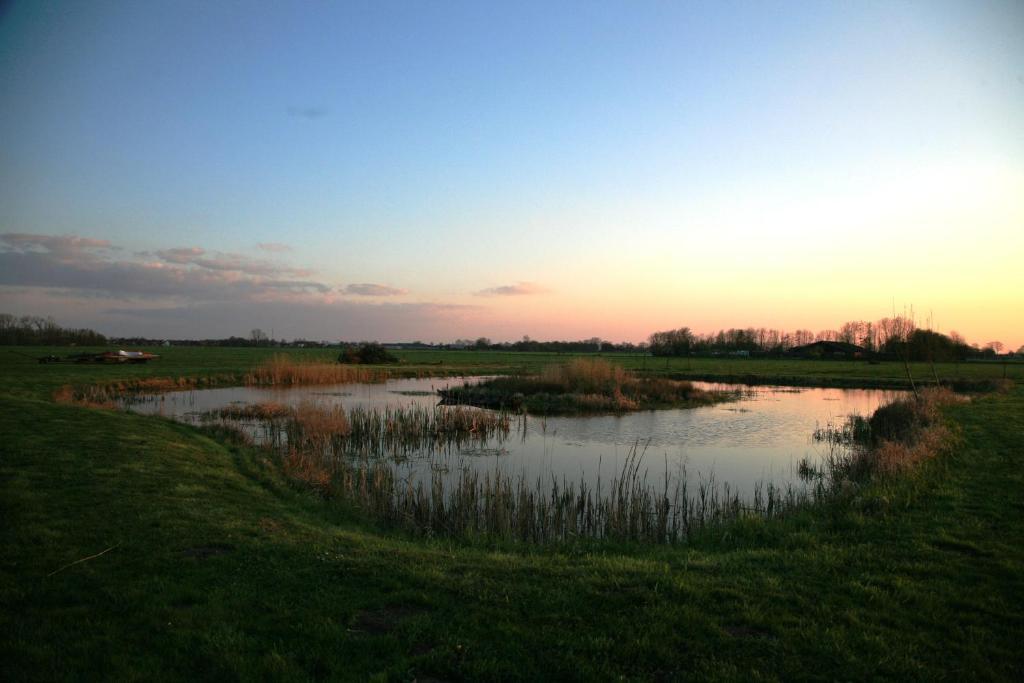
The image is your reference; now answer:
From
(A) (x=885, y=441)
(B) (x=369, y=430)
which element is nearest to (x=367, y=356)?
(B) (x=369, y=430)

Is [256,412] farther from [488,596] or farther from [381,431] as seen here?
[488,596]

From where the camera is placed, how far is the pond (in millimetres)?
14531

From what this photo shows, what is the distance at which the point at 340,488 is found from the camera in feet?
37.1

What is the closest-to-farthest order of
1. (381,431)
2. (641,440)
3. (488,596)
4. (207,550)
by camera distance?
(488,596)
(207,550)
(381,431)
(641,440)

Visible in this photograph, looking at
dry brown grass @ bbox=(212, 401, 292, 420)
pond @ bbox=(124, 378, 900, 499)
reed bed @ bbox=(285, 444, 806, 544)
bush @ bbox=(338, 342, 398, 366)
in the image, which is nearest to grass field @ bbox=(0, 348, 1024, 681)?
reed bed @ bbox=(285, 444, 806, 544)

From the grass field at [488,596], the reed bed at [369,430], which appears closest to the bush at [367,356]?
the reed bed at [369,430]

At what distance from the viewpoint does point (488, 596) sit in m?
5.00

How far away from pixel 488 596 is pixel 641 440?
15163 millimetres

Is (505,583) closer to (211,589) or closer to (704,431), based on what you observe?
(211,589)

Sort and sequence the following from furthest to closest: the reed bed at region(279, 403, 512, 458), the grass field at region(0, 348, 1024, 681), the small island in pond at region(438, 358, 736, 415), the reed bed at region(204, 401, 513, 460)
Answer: the small island in pond at region(438, 358, 736, 415) < the reed bed at region(279, 403, 512, 458) < the reed bed at region(204, 401, 513, 460) < the grass field at region(0, 348, 1024, 681)

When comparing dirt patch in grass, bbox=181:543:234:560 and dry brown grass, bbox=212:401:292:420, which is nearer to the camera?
dirt patch in grass, bbox=181:543:234:560

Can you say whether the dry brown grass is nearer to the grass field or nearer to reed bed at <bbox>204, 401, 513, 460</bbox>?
reed bed at <bbox>204, 401, 513, 460</bbox>

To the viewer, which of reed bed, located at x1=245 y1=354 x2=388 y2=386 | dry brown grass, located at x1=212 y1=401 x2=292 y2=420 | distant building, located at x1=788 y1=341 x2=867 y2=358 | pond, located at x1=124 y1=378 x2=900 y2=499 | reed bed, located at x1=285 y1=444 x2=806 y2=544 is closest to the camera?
reed bed, located at x1=285 y1=444 x2=806 y2=544

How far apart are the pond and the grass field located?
4.92m
